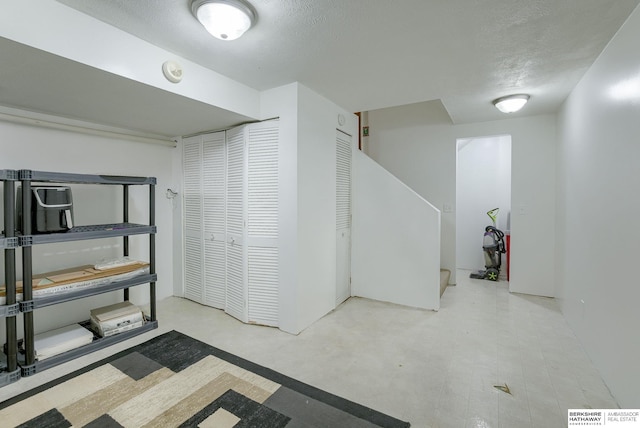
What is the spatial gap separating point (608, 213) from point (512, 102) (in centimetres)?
149

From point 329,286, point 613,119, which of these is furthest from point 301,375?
point 613,119

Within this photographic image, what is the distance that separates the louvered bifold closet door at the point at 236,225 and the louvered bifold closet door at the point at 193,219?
52 centimetres

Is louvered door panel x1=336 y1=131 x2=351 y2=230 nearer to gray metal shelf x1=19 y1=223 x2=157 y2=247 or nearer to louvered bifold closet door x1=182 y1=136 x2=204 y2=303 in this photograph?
louvered bifold closet door x1=182 y1=136 x2=204 y2=303

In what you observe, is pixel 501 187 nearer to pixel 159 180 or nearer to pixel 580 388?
pixel 580 388

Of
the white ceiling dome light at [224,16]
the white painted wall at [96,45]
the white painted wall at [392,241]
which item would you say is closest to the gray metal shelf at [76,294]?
the white painted wall at [96,45]

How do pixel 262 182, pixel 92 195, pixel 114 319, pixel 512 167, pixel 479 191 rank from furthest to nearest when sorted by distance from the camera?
pixel 479 191 → pixel 512 167 → pixel 92 195 → pixel 262 182 → pixel 114 319

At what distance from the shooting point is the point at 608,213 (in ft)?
6.63

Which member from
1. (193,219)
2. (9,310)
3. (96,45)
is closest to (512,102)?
(96,45)

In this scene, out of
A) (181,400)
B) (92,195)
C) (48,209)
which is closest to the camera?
(181,400)

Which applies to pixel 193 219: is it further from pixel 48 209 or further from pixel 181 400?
pixel 181 400

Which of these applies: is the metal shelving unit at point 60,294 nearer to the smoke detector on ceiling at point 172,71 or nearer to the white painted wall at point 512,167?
the smoke detector on ceiling at point 172,71

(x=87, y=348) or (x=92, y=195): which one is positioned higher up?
(x=92, y=195)

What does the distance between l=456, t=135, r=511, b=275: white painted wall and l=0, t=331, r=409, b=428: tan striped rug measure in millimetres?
4109

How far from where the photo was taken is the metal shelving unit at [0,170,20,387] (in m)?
2.01
